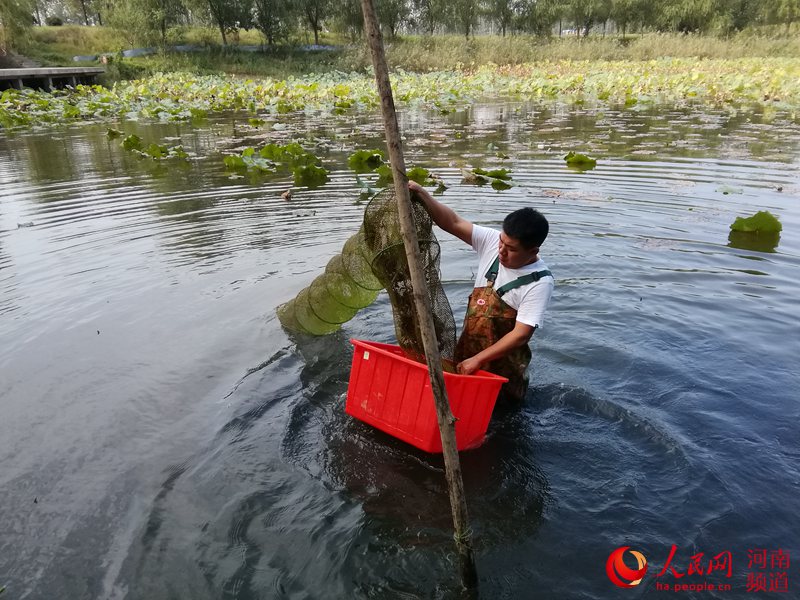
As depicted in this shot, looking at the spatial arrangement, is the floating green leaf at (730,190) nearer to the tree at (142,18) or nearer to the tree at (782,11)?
the tree at (142,18)

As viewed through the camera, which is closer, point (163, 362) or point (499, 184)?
point (163, 362)

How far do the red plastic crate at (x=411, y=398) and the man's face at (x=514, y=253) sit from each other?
681 millimetres

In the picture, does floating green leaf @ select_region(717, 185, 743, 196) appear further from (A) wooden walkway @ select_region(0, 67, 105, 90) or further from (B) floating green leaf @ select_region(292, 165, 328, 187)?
(A) wooden walkway @ select_region(0, 67, 105, 90)

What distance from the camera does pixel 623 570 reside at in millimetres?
2566

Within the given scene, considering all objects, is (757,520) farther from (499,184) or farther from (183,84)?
(183,84)

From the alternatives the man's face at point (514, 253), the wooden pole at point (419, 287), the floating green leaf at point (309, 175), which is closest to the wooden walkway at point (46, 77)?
the floating green leaf at point (309, 175)

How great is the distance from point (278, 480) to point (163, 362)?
1862 mm

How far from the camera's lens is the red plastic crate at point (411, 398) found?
2.98 meters

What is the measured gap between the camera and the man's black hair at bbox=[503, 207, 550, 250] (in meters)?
3.13

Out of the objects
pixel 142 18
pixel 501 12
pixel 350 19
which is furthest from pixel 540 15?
pixel 142 18

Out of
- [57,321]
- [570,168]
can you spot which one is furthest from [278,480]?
[570,168]

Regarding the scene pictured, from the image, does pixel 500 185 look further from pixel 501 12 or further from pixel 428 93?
pixel 501 12

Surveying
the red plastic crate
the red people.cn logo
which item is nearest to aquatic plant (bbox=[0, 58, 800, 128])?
the red plastic crate

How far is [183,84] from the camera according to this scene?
29375mm
